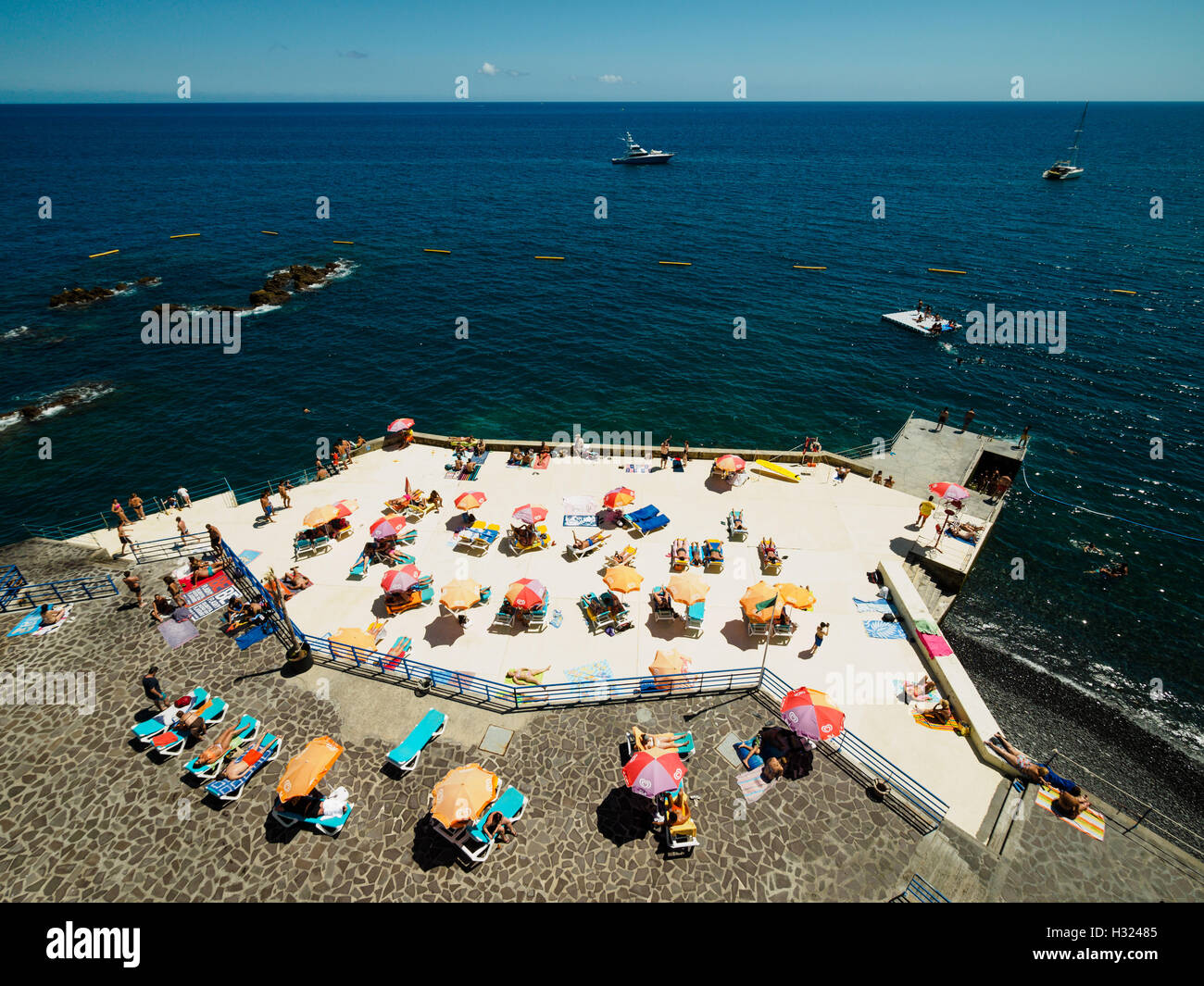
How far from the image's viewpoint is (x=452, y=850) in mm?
14234

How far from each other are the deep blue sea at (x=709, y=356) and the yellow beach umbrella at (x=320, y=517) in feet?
50.8

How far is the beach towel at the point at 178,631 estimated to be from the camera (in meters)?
19.7

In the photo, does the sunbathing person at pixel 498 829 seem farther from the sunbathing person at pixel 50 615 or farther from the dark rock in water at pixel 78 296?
the dark rock in water at pixel 78 296

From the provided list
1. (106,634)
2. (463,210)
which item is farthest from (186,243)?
(106,634)

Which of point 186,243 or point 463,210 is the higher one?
point 463,210

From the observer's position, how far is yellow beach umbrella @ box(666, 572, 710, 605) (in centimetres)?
2166

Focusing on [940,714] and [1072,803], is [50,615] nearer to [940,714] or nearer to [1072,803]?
[940,714]

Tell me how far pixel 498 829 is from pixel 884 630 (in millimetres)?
16731

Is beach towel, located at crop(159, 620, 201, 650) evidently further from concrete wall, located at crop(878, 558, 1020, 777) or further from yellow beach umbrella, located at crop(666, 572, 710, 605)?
concrete wall, located at crop(878, 558, 1020, 777)

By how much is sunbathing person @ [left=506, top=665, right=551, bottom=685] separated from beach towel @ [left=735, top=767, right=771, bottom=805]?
7.65 m
